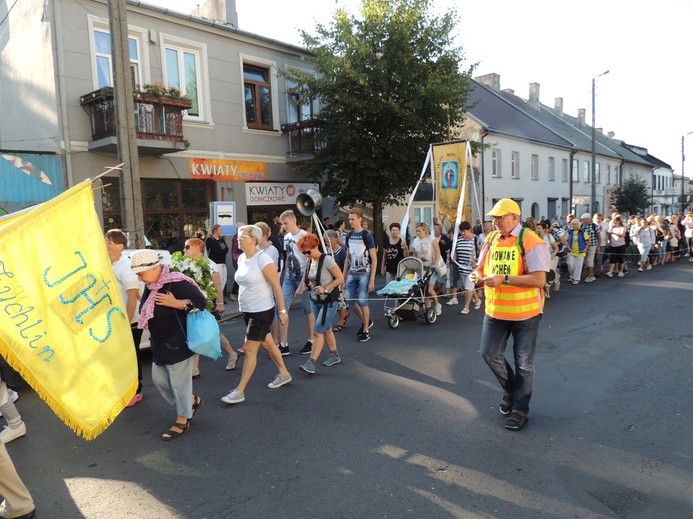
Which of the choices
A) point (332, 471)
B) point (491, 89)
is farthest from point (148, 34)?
point (491, 89)

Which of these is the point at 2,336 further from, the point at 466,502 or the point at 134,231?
the point at 134,231

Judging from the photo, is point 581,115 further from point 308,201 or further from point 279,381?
point 279,381

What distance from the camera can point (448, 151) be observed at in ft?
34.7

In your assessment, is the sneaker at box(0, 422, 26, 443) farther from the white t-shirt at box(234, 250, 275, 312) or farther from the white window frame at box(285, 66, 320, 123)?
the white window frame at box(285, 66, 320, 123)

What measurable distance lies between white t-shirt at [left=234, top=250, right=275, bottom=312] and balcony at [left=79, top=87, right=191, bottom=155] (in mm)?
6990

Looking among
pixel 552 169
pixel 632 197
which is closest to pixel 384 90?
pixel 552 169

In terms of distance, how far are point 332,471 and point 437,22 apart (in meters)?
13.0

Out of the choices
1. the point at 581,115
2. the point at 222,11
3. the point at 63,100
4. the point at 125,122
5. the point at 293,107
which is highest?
the point at 581,115

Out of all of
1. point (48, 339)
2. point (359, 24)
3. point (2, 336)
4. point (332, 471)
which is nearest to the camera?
point (2, 336)

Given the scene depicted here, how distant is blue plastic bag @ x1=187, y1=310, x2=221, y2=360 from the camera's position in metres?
4.20

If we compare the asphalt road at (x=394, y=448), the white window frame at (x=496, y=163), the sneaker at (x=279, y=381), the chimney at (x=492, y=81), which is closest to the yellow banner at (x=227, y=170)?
the asphalt road at (x=394, y=448)

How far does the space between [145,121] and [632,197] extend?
111 feet

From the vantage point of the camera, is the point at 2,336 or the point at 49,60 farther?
the point at 49,60

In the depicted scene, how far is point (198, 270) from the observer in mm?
5316
